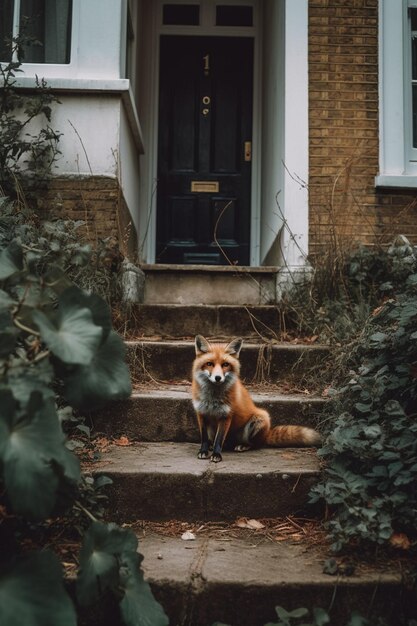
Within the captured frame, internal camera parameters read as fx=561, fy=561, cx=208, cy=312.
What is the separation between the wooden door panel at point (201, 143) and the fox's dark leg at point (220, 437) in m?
3.99

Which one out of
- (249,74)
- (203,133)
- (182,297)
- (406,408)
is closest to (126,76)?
(203,133)

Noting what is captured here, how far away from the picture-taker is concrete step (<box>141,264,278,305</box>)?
16.8 ft

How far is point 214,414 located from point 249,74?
524 centimetres

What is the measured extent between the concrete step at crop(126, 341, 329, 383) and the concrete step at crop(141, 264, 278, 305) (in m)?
1.28

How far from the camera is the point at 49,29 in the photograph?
512 cm

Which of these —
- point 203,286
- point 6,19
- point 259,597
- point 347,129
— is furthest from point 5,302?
point 6,19

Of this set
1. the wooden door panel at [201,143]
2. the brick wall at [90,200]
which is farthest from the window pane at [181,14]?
the brick wall at [90,200]

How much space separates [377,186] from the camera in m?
5.16

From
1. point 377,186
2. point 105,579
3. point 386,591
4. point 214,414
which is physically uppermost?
point 377,186

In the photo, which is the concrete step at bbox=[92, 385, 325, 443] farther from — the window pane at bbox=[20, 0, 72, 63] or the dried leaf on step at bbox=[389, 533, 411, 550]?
the window pane at bbox=[20, 0, 72, 63]

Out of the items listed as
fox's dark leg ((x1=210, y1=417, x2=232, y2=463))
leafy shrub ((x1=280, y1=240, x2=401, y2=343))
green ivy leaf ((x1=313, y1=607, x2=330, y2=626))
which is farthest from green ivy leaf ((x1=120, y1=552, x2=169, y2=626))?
leafy shrub ((x1=280, y1=240, x2=401, y2=343))

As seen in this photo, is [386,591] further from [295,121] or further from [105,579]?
[295,121]

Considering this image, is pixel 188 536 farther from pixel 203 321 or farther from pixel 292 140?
pixel 292 140

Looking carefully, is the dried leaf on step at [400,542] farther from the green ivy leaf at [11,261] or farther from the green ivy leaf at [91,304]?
the green ivy leaf at [11,261]
